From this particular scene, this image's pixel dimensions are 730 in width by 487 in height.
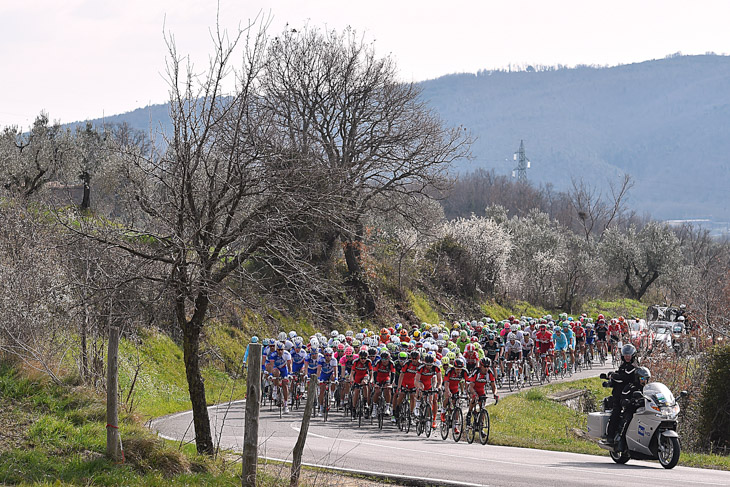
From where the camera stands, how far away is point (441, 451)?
1608 cm

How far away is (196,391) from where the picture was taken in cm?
1138

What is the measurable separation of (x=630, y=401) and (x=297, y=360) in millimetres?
10660

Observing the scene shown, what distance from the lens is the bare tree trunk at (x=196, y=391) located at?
11344 mm

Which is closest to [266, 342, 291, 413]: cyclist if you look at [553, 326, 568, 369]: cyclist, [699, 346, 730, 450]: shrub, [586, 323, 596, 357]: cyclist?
[699, 346, 730, 450]: shrub

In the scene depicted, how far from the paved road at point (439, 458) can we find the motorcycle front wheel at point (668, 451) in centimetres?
16

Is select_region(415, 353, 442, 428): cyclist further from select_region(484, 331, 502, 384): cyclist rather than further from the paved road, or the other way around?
select_region(484, 331, 502, 384): cyclist

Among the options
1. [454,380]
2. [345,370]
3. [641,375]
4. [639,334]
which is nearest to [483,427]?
[454,380]

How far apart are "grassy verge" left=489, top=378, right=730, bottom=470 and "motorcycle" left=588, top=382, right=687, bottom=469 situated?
3.44 ft

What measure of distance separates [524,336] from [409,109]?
42.3ft

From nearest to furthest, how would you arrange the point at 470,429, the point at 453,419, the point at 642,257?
1. the point at 470,429
2. the point at 453,419
3. the point at 642,257

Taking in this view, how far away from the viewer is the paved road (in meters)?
12.4

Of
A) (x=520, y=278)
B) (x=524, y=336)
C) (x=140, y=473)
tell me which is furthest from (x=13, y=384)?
(x=520, y=278)

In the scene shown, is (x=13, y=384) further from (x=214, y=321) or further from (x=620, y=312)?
(x=620, y=312)

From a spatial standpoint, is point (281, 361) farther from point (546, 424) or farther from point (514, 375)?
point (514, 375)
